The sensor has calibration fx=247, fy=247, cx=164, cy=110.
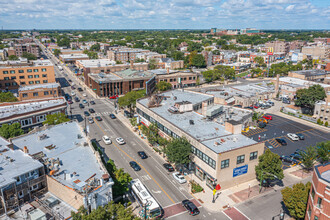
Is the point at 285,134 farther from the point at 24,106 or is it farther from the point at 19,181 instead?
the point at 24,106

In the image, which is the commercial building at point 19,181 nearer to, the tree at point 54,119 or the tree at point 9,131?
the tree at point 9,131

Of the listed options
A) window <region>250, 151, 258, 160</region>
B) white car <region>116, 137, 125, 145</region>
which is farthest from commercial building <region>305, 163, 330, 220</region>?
white car <region>116, 137, 125, 145</region>

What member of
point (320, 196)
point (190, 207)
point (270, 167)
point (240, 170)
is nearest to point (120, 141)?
point (190, 207)

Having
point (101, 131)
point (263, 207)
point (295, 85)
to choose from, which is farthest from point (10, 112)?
point (295, 85)

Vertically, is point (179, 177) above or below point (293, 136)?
below

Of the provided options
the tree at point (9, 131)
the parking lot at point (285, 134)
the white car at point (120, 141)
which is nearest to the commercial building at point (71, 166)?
the tree at point (9, 131)

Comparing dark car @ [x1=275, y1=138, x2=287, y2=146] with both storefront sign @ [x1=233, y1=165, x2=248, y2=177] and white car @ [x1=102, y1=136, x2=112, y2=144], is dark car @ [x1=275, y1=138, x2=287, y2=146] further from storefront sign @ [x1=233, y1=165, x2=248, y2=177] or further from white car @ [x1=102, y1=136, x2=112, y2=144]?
white car @ [x1=102, y1=136, x2=112, y2=144]
